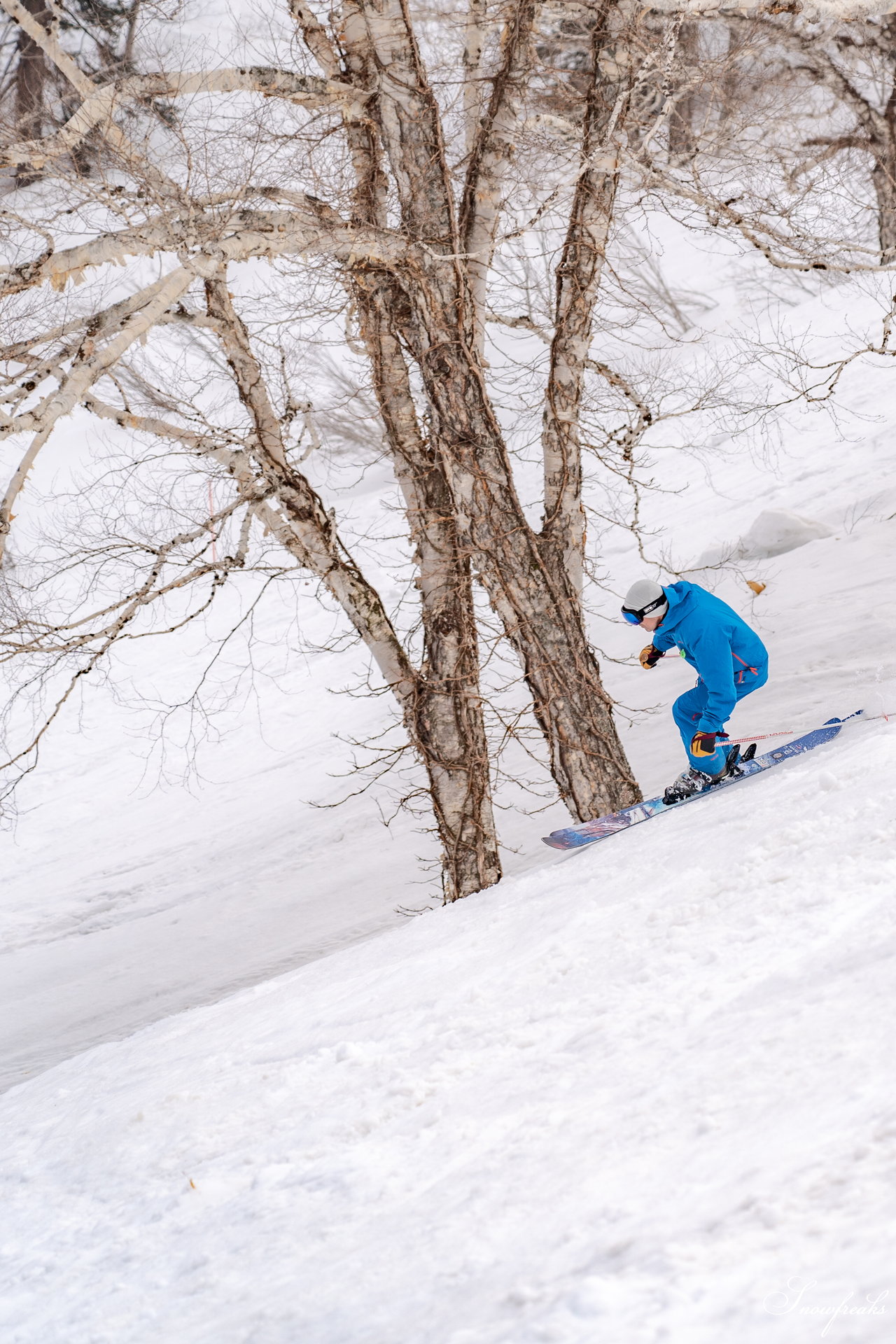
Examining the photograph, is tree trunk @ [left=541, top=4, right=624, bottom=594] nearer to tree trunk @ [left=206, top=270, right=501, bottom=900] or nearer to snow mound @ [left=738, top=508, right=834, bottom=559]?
tree trunk @ [left=206, top=270, right=501, bottom=900]

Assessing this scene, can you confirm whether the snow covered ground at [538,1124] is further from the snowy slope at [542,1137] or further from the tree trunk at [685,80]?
the tree trunk at [685,80]

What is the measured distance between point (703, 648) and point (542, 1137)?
3728 millimetres

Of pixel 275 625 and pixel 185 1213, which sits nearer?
→ pixel 185 1213

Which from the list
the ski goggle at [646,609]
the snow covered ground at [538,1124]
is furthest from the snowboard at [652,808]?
the ski goggle at [646,609]

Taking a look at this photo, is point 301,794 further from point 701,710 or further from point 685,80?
point 685,80

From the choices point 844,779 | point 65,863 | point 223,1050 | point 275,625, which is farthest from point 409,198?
point 275,625

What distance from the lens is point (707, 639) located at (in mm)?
5684

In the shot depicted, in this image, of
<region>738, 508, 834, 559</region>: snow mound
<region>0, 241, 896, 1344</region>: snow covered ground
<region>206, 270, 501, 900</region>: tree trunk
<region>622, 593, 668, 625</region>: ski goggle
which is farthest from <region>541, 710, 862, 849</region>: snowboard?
<region>738, 508, 834, 559</region>: snow mound

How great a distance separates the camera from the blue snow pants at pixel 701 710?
230 inches

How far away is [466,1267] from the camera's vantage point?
2.00 metres

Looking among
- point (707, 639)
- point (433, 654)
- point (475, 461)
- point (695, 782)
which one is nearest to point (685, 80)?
point (475, 461)

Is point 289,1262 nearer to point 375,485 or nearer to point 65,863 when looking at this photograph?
point 65,863

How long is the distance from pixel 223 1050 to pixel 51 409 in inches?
139

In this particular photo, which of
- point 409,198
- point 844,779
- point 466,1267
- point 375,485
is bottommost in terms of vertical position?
point 466,1267
